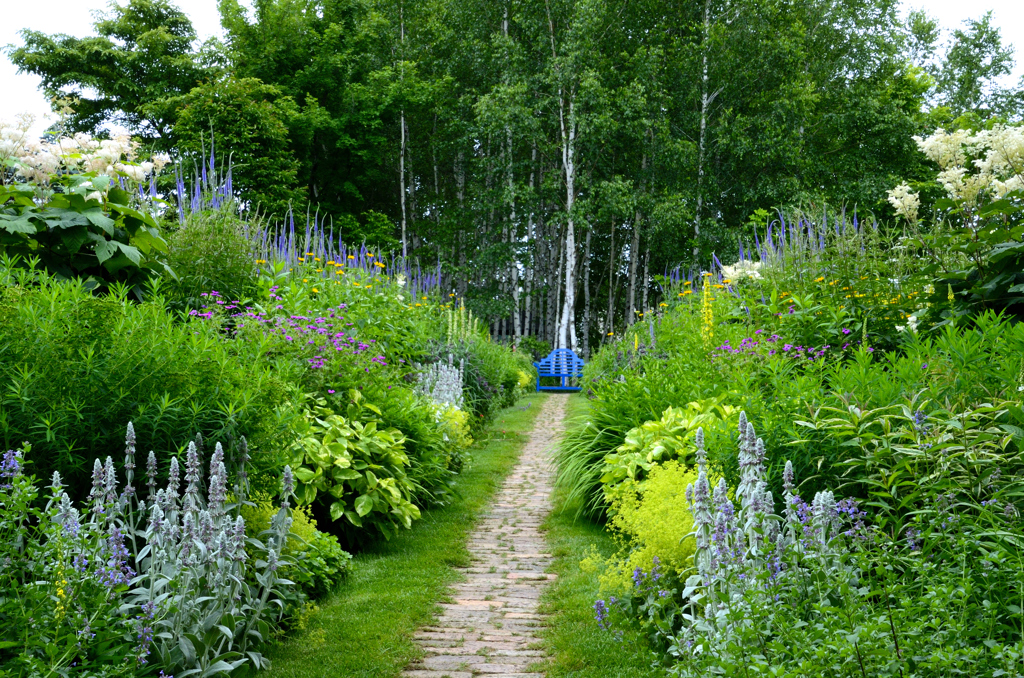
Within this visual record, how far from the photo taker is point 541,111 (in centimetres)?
2250

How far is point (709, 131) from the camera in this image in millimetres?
22203

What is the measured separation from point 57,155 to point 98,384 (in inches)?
147

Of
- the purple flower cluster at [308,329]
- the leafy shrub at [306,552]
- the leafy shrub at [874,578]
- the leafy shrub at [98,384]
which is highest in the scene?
the purple flower cluster at [308,329]

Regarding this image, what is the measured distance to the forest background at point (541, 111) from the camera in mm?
21188

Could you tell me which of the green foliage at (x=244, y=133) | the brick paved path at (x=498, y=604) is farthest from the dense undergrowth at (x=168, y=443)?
the green foliage at (x=244, y=133)

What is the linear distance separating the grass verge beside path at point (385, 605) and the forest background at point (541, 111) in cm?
1515

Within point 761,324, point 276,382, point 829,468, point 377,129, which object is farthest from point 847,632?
point 377,129

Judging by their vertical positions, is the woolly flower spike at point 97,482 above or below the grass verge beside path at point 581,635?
above

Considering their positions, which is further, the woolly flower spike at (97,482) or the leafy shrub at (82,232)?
the leafy shrub at (82,232)

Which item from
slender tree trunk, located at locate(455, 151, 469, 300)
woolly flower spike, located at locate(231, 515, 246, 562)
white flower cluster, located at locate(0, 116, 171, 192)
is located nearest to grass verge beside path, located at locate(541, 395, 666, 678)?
woolly flower spike, located at locate(231, 515, 246, 562)

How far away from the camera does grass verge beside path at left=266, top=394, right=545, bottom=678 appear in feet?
11.3

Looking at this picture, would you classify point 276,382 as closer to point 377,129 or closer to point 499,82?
point 499,82

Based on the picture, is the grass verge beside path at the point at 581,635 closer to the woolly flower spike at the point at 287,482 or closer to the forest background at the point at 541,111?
the woolly flower spike at the point at 287,482

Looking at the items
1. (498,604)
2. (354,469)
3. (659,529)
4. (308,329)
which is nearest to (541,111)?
(308,329)
